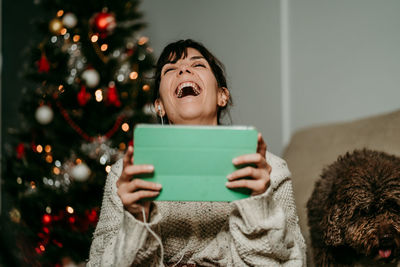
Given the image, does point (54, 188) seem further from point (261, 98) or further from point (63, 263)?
point (261, 98)

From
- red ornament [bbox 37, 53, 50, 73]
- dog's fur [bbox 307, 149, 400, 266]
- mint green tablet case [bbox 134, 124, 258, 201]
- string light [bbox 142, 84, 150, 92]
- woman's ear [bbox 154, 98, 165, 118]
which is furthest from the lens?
string light [bbox 142, 84, 150, 92]

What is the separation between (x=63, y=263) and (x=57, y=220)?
23cm

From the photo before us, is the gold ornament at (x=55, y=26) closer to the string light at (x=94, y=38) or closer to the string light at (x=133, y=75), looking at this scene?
the string light at (x=94, y=38)

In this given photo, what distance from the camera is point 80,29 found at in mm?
1914

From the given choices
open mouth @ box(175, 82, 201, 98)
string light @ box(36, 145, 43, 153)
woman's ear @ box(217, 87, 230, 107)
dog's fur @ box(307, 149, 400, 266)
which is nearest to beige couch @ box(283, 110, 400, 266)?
dog's fur @ box(307, 149, 400, 266)

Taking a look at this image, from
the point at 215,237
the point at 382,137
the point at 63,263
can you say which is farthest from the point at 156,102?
the point at 63,263

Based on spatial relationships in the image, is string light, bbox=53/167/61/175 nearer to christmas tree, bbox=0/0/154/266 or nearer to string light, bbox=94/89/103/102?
christmas tree, bbox=0/0/154/266

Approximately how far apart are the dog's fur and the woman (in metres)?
0.10

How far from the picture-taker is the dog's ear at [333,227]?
934 mm

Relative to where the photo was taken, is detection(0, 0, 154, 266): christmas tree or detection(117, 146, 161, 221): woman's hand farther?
detection(0, 0, 154, 266): christmas tree

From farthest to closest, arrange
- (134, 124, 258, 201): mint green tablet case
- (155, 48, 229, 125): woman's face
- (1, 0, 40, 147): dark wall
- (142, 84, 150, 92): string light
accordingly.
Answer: (1, 0, 40, 147): dark wall < (142, 84, 150, 92): string light < (155, 48, 229, 125): woman's face < (134, 124, 258, 201): mint green tablet case

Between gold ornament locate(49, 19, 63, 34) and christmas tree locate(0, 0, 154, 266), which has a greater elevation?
gold ornament locate(49, 19, 63, 34)

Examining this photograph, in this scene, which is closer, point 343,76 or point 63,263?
point 343,76

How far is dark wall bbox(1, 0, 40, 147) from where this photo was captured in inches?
102
